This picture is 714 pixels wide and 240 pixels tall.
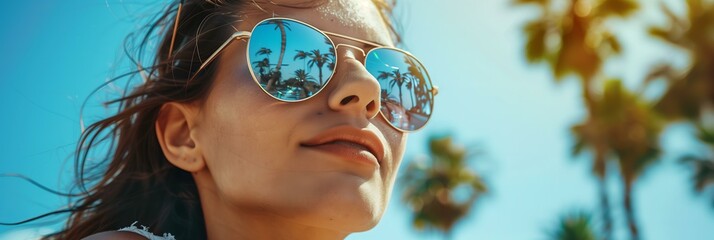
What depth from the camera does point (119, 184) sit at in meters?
2.71

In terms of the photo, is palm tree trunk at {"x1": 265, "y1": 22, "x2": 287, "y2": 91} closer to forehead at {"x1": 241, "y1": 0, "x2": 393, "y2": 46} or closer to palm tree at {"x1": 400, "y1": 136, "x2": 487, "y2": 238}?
forehead at {"x1": 241, "y1": 0, "x2": 393, "y2": 46}

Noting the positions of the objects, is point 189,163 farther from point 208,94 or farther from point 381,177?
point 381,177

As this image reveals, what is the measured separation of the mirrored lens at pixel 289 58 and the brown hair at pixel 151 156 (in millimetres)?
325

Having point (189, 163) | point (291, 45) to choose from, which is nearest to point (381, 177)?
point (291, 45)

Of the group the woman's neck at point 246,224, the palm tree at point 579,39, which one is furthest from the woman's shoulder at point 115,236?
the palm tree at point 579,39

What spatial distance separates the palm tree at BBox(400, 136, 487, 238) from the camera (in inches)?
1208

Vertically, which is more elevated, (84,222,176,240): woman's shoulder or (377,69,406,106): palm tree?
(377,69,406,106): palm tree

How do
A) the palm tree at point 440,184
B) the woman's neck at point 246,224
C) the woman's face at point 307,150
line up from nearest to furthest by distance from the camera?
1. the woman's face at point 307,150
2. the woman's neck at point 246,224
3. the palm tree at point 440,184

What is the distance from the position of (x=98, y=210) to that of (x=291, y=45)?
1070 millimetres

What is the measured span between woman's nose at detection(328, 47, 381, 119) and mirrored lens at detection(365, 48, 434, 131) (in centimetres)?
11

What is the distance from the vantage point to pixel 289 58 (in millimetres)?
2158

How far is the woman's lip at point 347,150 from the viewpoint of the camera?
2.10 m

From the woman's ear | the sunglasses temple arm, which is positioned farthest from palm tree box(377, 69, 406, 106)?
the woman's ear

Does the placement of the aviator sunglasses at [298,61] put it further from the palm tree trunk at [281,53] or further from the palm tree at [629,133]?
the palm tree at [629,133]
